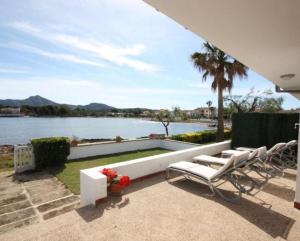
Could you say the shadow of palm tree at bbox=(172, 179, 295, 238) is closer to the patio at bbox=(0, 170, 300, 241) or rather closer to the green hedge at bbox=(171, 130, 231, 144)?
the patio at bbox=(0, 170, 300, 241)

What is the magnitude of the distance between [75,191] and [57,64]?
12883 millimetres

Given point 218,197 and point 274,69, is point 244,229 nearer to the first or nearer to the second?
point 218,197

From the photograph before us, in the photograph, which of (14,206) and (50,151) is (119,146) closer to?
(50,151)

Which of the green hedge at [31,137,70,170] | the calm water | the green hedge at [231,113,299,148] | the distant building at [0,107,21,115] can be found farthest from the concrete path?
the distant building at [0,107,21,115]

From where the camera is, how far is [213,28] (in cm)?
203

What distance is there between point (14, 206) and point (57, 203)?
3.18 feet

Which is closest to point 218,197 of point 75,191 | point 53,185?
point 75,191

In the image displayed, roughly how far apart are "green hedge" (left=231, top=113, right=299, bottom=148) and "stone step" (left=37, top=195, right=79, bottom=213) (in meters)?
7.90

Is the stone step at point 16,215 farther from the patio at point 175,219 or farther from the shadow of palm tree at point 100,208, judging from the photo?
the shadow of palm tree at point 100,208

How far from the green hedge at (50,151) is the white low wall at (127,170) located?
4333 millimetres

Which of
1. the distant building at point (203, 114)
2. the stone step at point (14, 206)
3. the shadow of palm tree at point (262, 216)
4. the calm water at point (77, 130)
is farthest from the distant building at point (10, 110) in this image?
the shadow of palm tree at point (262, 216)

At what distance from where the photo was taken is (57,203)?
4.90 metres

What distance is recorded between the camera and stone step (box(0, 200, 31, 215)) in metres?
4.59

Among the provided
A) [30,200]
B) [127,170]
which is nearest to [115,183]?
[127,170]
